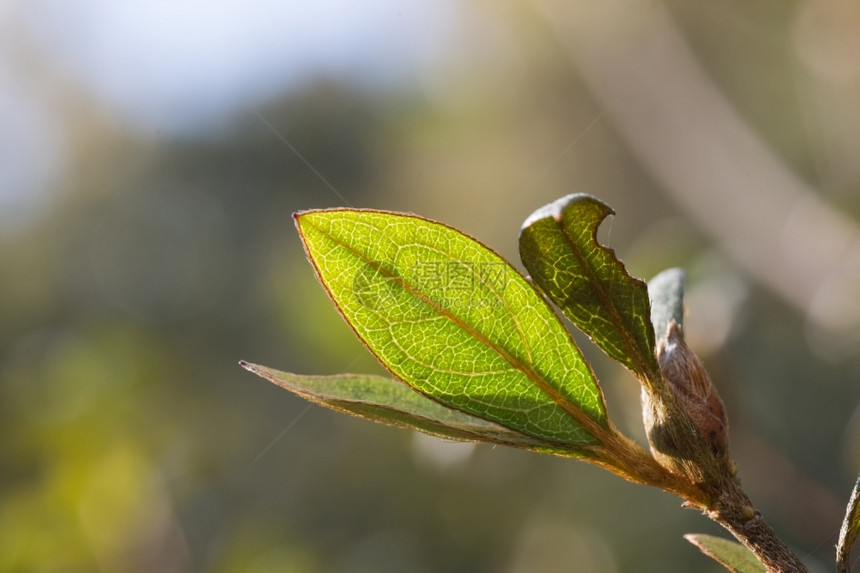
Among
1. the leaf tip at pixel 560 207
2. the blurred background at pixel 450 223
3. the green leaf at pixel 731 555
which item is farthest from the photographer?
the blurred background at pixel 450 223

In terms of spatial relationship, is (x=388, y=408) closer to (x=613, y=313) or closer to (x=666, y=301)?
(x=613, y=313)

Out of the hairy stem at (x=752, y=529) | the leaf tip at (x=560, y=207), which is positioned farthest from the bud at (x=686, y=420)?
the leaf tip at (x=560, y=207)

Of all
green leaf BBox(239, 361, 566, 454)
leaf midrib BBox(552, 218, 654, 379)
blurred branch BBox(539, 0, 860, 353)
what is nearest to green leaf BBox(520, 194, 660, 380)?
leaf midrib BBox(552, 218, 654, 379)

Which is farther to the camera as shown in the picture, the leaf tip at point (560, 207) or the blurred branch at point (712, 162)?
the blurred branch at point (712, 162)

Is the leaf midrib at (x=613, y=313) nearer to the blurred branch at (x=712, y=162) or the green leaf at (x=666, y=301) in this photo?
the green leaf at (x=666, y=301)

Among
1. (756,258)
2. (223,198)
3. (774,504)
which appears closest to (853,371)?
(756,258)

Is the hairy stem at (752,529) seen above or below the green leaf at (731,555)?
above
